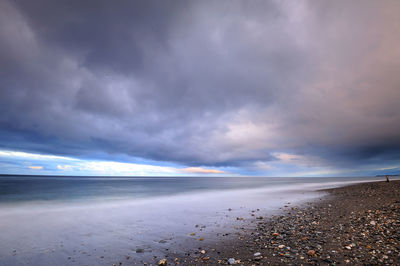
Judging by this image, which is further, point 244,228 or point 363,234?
point 244,228

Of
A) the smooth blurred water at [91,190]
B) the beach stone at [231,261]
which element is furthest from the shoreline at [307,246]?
the smooth blurred water at [91,190]

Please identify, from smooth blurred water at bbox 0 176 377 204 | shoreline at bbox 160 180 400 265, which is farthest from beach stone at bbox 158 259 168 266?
smooth blurred water at bbox 0 176 377 204

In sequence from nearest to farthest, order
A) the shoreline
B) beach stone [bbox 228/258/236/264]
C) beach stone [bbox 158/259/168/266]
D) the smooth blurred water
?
the shoreline, beach stone [bbox 228/258/236/264], beach stone [bbox 158/259/168/266], the smooth blurred water

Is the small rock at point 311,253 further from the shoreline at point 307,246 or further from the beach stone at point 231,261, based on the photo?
the beach stone at point 231,261

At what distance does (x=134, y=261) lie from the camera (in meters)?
7.32

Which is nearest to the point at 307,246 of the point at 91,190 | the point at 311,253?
the point at 311,253

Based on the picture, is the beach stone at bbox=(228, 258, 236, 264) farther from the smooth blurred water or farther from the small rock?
the smooth blurred water

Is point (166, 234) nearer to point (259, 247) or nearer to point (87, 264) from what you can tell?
point (87, 264)

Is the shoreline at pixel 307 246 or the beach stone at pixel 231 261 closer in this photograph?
the shoreline at pixel 307 246

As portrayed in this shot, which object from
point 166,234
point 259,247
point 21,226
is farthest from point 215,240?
point 21,226

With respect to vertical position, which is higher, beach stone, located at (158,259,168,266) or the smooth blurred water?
beach stone, located at (158,259,168,266)

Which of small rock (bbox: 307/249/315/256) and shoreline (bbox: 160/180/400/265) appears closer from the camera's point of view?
shoreline (bbox: 160/180/400/265)

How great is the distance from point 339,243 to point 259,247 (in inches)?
122

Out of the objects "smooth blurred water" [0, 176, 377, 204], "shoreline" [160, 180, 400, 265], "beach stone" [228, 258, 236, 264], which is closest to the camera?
"shoreline" [160, 180, 400, 265]
